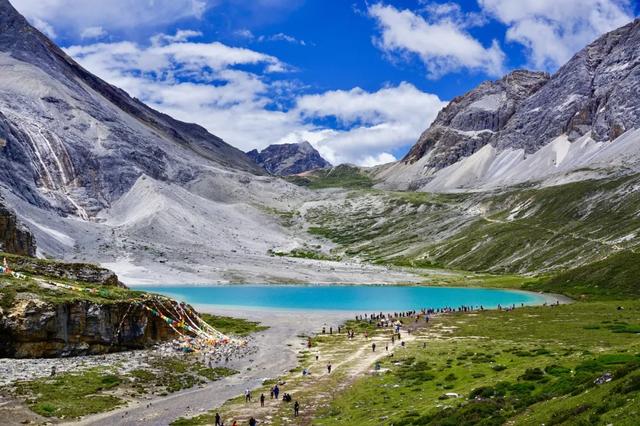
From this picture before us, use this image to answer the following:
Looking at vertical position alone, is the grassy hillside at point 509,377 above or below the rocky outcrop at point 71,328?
below

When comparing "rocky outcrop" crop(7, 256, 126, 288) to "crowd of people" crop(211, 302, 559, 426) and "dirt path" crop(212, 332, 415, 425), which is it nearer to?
"crowd of people" crop(211, 302, 559, 426)

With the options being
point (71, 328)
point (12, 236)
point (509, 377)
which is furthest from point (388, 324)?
point (12, 236)

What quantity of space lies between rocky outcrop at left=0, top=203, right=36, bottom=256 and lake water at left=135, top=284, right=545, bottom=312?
35.7 m

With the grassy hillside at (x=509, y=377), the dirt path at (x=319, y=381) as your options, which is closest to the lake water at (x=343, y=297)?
the grassy hillside at (x=509, y=377)

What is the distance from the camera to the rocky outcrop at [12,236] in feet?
333

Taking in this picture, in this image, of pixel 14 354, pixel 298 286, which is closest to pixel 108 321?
pixel 14 354

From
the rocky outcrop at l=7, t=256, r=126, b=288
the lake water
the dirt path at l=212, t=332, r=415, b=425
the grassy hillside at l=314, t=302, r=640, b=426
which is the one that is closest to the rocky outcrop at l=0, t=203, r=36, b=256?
the rocky outcrop at l=7, t=256, r=126, b=288

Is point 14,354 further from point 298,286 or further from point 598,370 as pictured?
point 298,286

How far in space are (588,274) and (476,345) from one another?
8252 centimetres

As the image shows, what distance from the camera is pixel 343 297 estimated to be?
14825 cm

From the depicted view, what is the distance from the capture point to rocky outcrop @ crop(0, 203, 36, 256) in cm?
10150

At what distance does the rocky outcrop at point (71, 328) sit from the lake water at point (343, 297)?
2346 inches

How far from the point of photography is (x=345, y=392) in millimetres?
48344

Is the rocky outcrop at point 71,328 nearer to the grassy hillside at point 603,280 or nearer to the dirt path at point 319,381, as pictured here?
the dirt path at point 319,381
